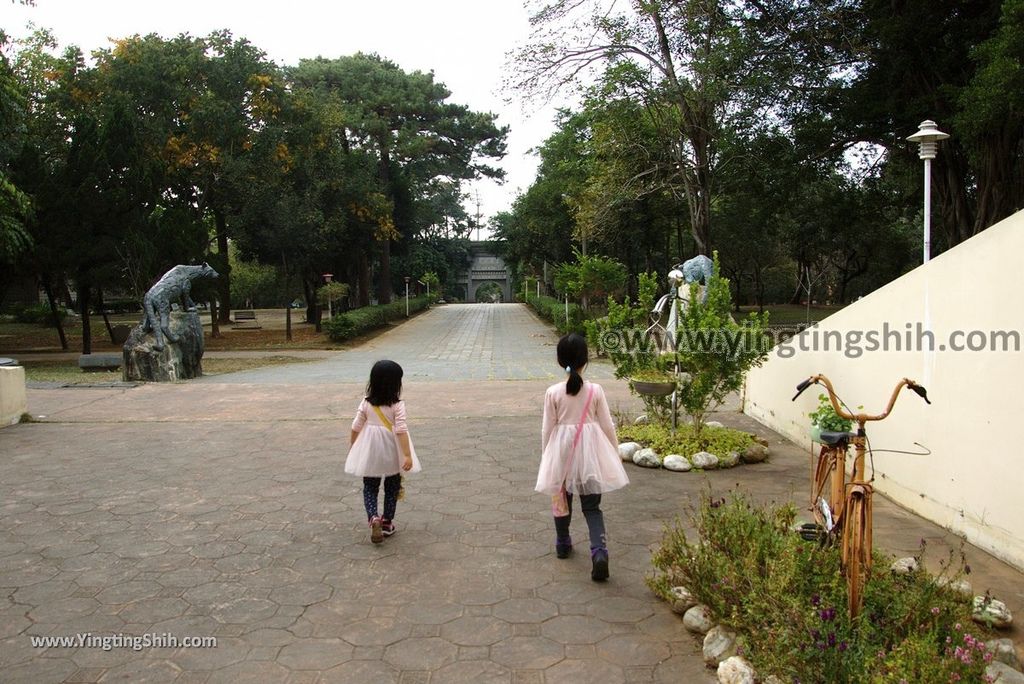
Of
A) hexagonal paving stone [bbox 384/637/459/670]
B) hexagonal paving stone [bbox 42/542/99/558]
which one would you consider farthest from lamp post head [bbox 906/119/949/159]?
hexagonal paving stone [bbox 42/542/99/558]

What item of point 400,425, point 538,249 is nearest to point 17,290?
point 538,249

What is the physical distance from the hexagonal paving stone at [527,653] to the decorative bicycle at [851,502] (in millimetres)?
1143

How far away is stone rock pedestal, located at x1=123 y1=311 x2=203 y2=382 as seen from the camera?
39.4ft

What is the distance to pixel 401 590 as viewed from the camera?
137 inches

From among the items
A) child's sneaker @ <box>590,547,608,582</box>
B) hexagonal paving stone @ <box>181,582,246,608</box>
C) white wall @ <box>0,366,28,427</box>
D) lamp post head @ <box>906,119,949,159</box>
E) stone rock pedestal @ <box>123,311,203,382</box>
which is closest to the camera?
hexagonal paving stone @ <box>181,582,246,608</box>

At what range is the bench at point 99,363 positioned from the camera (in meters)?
14.9

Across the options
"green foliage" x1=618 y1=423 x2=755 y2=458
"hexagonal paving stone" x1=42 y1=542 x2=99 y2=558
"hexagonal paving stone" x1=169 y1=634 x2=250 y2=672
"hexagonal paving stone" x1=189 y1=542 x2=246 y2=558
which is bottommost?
"hexagonal paving stone" x1=169 y1=634 x2=250 y2=672

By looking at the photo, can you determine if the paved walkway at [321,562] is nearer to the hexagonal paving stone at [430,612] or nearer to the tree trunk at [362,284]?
the hexagonal paving stone at [430,612]

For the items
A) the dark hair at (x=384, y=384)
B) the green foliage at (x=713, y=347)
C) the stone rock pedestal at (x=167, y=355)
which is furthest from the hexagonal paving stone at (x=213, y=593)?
the stone rock pedestal at (x=167, y=355)

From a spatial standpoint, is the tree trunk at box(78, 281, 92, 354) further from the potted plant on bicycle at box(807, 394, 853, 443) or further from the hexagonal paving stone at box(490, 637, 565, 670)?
the potted plant on bicycle at box(807, 394, 853, 443)

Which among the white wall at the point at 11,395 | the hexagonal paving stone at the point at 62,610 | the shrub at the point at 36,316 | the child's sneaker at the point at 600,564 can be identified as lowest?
the hexagonal paving stone at the point at 62,610

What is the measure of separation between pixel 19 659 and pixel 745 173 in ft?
58.9

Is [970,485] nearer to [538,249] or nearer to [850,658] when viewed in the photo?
[850,658]

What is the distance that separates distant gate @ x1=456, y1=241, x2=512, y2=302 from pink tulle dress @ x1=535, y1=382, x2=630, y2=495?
58964 mm
